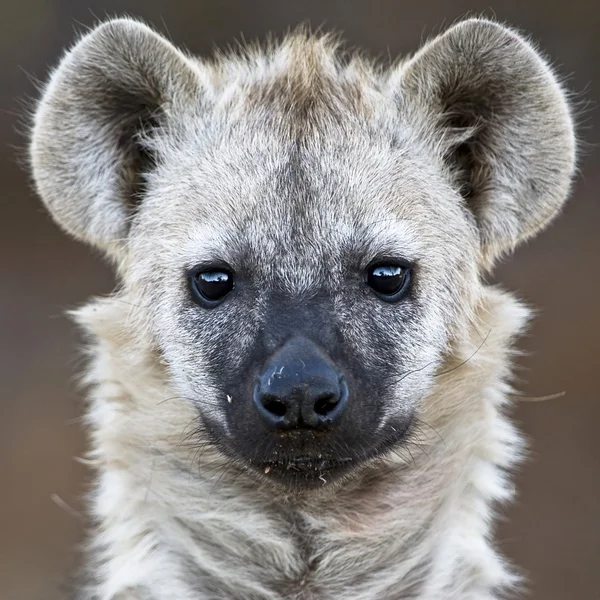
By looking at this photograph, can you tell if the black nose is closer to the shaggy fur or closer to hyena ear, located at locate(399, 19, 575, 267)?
the shaggy fur

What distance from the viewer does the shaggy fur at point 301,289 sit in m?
2.20

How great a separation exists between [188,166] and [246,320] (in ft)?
1.44

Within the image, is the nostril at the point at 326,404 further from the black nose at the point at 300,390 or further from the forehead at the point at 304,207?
the forehead at the point at 304,207

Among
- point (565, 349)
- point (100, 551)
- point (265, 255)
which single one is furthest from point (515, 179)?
point (565, 349)

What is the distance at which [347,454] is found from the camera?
208 centimetres

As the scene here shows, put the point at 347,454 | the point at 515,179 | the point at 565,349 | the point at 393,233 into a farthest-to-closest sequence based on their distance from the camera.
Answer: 1. the point at 565,349
2. the point at 515,179
3. the point at 393,233
4. the point at 347,454

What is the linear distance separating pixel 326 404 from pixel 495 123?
2.69ft

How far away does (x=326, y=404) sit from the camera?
1985mm

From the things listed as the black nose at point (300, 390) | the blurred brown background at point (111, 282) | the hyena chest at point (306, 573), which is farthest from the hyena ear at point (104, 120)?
the blurred brown background at point (111, 282)

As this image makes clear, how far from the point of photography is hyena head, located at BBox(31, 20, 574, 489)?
6.94 feet

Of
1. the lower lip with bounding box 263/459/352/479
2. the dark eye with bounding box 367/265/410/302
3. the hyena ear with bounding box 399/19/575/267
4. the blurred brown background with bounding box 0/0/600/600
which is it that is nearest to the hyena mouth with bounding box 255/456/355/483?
the lower lip with bounding box 263/459/352/479

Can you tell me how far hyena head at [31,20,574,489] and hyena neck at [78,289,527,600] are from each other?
77 millimetres

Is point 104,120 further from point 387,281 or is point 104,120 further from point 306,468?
point 306,468

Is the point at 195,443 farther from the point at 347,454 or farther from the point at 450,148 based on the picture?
the point at 450,148
